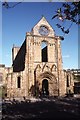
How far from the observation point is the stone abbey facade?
34.4 m

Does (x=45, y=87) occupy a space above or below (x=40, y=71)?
below

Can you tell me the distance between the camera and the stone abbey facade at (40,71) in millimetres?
34438

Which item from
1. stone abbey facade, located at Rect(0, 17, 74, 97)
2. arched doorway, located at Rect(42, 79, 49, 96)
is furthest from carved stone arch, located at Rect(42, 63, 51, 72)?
arched doorway, located at Rect(42, 79, 49, 96)

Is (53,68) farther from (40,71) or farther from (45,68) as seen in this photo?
(40,71)

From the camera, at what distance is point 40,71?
35.5m

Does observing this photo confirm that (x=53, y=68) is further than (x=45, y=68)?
Yes

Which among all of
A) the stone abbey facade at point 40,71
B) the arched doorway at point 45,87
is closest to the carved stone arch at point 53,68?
the stone abbey facade at point 40,71

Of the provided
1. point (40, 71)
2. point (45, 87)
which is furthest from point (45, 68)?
point (45, 87)

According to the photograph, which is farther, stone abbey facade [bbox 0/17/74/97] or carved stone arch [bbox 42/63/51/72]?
carved stone arch [bbox 42/63/51/72]

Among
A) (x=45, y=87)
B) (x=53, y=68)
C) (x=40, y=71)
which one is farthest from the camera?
(x=45, y=87)

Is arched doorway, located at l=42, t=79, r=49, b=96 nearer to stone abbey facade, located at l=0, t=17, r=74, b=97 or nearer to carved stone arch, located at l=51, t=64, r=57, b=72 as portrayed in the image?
stone abbey facade, located at l=0, t=17, r=74, b=97

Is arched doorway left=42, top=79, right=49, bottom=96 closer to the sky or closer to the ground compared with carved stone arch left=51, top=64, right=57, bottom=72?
closer to the ground

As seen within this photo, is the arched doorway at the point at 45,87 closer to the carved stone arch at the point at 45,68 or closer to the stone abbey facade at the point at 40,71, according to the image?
the stone abbey facade at the point at 40,71

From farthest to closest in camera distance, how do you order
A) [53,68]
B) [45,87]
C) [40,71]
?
[45,87]
[53,68]
[40,71]
